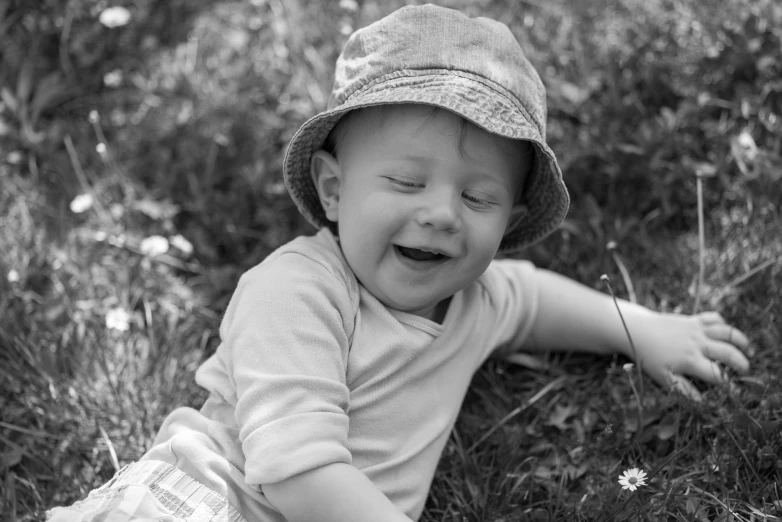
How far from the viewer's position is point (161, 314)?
2883 millimetres

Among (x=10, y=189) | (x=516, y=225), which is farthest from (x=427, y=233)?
(x=10, y=189)

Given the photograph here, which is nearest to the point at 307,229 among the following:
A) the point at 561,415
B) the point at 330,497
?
the point at 561,415

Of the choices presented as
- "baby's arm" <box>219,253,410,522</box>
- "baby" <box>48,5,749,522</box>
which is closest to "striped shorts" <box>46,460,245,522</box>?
"baby" <box>48,5,749,522</box>

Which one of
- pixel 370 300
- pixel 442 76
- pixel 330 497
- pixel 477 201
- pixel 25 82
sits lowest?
pixel 25 82

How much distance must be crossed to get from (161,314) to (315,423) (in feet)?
3.84

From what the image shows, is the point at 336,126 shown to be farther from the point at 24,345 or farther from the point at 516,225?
the point at 24,345

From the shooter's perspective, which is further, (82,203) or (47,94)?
(47,94)

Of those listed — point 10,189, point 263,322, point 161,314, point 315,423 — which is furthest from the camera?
point 10,189

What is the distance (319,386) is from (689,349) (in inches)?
46.9

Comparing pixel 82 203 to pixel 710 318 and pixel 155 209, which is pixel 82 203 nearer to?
pixel 155 209

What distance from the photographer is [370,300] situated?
225 cm

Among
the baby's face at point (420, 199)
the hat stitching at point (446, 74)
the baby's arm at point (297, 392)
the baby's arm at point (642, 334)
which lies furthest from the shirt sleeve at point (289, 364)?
the baby's arm at point (642, 334)

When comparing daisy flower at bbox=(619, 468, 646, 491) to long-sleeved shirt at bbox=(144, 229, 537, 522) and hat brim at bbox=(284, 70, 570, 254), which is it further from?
hat brim at bbox=(284, 70, 570, 254)

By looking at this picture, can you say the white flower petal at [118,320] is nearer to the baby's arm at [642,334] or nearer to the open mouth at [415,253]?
the open mouth at [415,253]
